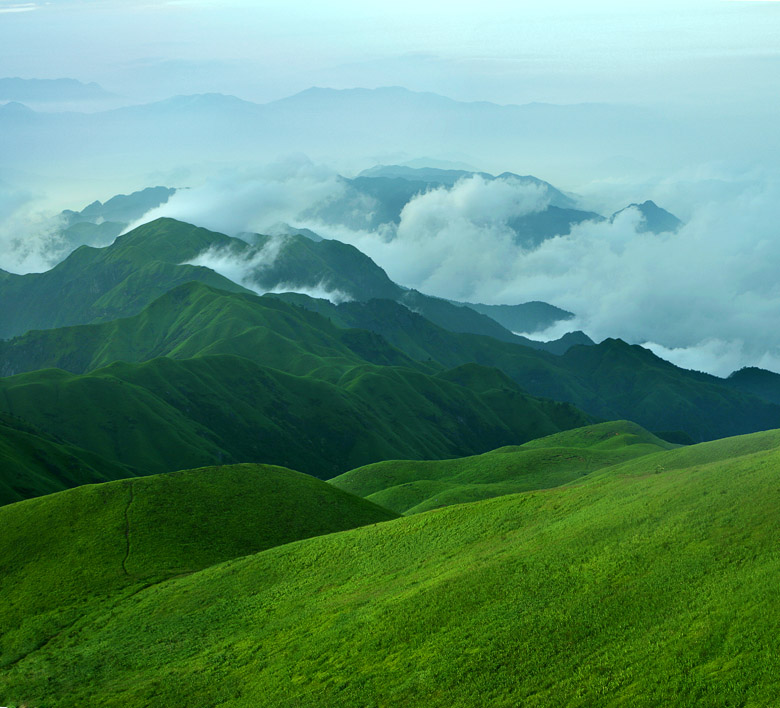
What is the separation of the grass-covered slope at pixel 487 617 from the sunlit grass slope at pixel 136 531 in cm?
569

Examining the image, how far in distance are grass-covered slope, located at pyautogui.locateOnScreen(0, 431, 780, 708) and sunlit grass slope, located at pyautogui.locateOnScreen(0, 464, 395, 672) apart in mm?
5690

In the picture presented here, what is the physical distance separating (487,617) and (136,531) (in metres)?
56.6

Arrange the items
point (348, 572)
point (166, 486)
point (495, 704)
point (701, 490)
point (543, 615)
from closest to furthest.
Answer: point (495, 704), point (543, 615), point (701, 490), point (348, 572), point (166, 486)

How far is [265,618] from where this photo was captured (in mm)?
67750

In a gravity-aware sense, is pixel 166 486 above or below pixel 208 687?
above

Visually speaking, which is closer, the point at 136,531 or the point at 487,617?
the point at 487,617

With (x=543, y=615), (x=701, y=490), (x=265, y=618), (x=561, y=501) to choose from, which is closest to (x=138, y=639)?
(x=265, y=618)

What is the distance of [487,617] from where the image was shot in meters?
54.4

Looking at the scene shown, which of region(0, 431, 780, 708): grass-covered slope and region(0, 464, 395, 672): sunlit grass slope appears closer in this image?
region(0, 431, 780, 708): grass-covered slope

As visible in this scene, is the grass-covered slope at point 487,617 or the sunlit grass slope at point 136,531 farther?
the sunlit grass slope at point 136,531

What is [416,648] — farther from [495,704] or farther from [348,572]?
[348,572]

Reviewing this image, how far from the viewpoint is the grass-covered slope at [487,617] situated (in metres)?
44.4

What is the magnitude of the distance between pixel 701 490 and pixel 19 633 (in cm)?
6457

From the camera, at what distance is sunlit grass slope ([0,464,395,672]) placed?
78.5 m
